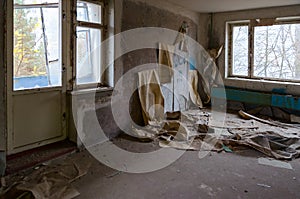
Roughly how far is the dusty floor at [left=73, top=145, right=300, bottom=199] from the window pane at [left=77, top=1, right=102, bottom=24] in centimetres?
206

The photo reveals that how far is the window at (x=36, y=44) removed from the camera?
3338 mm

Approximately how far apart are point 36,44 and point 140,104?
2113mm

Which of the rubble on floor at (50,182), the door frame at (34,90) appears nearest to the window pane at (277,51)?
the door frame at (34,90)

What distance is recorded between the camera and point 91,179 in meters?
3.08

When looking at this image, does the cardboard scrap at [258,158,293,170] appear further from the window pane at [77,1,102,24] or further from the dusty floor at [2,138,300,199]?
the window pane at [77,1,102,24]

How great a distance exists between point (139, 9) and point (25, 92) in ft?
8.01

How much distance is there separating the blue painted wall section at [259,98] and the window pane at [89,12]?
3816mm

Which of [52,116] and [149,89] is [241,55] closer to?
[149,89]

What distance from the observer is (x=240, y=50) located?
22.7 ft

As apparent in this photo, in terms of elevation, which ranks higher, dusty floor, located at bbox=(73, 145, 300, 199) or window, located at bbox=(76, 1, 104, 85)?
window, located at bbox=(76, 1, 104, 85)

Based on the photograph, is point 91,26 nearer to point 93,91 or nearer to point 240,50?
point 93,91

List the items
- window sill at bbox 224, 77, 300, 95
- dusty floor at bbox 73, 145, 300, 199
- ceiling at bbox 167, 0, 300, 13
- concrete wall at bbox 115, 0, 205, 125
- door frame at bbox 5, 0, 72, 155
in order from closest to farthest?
1. dusty floor at bbox 73, 145, 300, 199
2. door frame at bbox 5, 0, 72, 155
3. concrete wall at bbox 115, 0, 205, 125
4. ceiling at bbox 167, 0, 300, 13
5. window sill at bbox 224, 77, 300, 95

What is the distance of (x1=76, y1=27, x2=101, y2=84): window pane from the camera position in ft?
13.4

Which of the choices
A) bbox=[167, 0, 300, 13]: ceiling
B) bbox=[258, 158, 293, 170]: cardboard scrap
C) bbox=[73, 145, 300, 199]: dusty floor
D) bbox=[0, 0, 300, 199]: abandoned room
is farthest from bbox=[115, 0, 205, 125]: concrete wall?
bbox=[258, 158, 293, 170]: cardboard scrap
